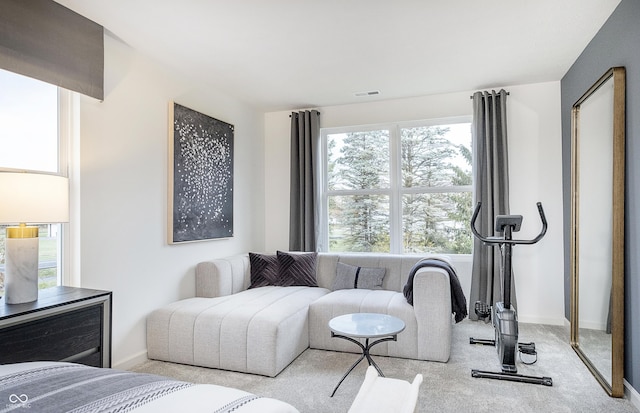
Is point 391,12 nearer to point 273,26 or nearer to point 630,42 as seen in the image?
point 273,26

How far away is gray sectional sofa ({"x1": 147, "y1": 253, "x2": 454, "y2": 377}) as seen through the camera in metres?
2.90

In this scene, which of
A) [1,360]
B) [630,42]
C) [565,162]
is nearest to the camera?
[1,360]

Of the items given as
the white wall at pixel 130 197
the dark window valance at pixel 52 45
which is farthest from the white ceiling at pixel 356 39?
the white wall at pixel 130 197

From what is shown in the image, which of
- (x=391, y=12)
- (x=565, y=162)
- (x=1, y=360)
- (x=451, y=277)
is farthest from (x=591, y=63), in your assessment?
(x=1, y=360)

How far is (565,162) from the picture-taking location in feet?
13.1

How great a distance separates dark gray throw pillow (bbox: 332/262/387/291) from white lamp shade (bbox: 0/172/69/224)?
259 cm

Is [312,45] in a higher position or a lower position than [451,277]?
higher

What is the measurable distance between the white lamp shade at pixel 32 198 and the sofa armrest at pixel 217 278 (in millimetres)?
1710

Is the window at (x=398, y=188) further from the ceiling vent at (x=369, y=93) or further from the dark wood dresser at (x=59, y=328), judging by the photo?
the dark wood dresser at (x=59, y=328)

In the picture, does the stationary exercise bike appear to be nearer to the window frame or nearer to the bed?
the bed

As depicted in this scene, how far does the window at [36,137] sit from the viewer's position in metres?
2.37

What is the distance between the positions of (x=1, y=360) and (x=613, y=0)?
13.1 feet

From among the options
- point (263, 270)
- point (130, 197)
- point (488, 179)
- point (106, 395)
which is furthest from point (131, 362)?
point (488, 179)

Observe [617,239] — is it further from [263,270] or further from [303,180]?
[303,180]
